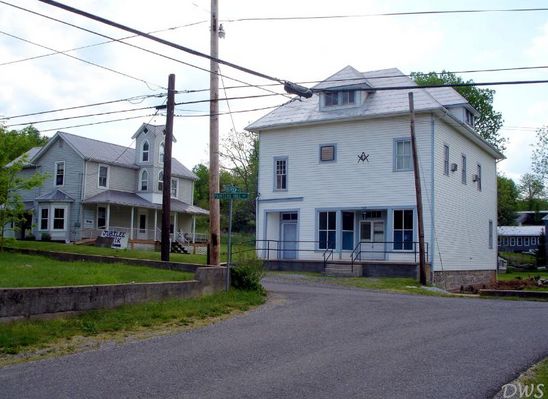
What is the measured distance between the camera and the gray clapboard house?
136ft

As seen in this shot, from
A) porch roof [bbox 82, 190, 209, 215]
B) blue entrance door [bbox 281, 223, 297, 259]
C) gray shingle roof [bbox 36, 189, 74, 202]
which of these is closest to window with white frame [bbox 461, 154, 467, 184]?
blue entrance door [bbox 281, 223, 297, 259]

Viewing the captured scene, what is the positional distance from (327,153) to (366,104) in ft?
9.86

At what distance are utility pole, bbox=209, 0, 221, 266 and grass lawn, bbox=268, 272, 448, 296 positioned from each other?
7.65 meters

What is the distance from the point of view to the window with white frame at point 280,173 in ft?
105

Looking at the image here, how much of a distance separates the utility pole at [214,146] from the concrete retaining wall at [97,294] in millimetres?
1170

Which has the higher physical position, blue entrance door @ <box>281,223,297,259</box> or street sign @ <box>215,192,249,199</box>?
street sign @ <box>215,192,249,199</box>

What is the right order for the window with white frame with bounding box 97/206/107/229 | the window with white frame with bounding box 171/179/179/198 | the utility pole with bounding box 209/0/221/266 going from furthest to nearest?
1. the window with white frame with bounding box 171/179/179/198
2. the window with white frame with bounding box 97/206/107/229
3. the utility pole with bounding box 209/0/221/266

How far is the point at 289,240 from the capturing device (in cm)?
3206

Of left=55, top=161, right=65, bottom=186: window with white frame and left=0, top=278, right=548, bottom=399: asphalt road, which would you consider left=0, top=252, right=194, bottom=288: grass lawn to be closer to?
left=0, top=278, right=548, bottom=399: asphalt road

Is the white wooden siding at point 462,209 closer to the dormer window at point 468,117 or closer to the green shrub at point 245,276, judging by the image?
the dormer window at point 468,117

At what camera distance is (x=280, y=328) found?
12.4 meters

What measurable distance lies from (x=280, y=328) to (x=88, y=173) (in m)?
32.4

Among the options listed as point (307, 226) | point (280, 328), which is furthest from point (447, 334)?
point (307, 226)

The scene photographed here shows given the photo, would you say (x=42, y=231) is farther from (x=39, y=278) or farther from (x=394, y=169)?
(x=39, y=278)
